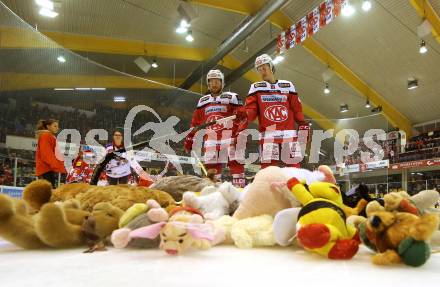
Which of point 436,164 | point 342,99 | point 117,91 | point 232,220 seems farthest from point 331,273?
point 436,164

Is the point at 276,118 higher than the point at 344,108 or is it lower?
lower

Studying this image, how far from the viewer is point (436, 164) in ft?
30.2

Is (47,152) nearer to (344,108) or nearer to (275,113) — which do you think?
(275,113)

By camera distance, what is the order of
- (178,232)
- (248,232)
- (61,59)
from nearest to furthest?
(178,232) → (248,232) → (61,59)

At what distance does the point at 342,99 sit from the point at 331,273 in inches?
358

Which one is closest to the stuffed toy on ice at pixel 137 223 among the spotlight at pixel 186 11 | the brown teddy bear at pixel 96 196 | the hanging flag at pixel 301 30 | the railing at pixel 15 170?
the brown teddy bear at pixel 96 196

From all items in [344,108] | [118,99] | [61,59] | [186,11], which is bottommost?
[118,99]

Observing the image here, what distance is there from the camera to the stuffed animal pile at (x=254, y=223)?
0.65 meters

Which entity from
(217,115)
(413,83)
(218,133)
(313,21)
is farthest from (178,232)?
(413,83)

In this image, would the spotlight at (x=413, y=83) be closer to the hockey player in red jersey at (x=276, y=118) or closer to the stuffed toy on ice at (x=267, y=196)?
the hockey player in red jersey at (x=276, y=118)

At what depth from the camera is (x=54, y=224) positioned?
76cm

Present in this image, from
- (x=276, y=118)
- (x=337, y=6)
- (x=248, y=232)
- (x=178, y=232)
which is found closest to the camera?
(x=178, y=232)

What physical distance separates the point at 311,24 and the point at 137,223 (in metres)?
5.65

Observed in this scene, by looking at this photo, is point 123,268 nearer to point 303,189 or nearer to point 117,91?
point 303,189
